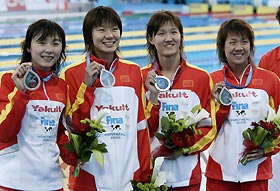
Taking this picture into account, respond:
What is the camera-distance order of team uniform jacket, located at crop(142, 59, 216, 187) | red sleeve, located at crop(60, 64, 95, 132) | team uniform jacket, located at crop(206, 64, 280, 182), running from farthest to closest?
1. team uniform jacket, located at crop(206, 64, 280, 182)
2. team uniform jacket, located at crop(142, 59, 216, 187)
3. red sleeve, located at crop(60, 64, 95, 132)

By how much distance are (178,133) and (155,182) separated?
0.84 feet

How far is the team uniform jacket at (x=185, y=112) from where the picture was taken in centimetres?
291

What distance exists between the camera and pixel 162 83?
280cm

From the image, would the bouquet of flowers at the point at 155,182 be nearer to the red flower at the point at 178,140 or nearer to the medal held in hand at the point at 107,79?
the red flower at the point at 178,140

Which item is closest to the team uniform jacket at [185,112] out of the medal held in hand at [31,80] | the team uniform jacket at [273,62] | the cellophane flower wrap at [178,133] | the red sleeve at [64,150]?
the cellophane flower wrap at [178,133]

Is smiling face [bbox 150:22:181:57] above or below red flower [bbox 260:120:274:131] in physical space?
above

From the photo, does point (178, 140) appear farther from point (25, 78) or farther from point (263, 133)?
point (25, 78)

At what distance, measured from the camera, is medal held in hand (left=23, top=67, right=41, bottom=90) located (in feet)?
8.44

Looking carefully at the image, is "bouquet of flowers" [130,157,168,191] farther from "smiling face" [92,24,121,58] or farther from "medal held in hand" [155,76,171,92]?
"smiling face" [92,24,121,58]

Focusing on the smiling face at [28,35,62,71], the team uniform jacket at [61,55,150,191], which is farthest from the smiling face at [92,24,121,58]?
the smiling face at [28,35,62,71]

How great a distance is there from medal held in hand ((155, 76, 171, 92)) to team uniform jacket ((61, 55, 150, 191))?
0.33 feet

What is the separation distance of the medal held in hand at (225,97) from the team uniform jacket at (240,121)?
0.04 metres

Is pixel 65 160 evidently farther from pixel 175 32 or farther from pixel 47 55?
pixel 175 32

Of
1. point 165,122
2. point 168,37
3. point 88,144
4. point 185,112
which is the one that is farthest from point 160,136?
point 168,37
